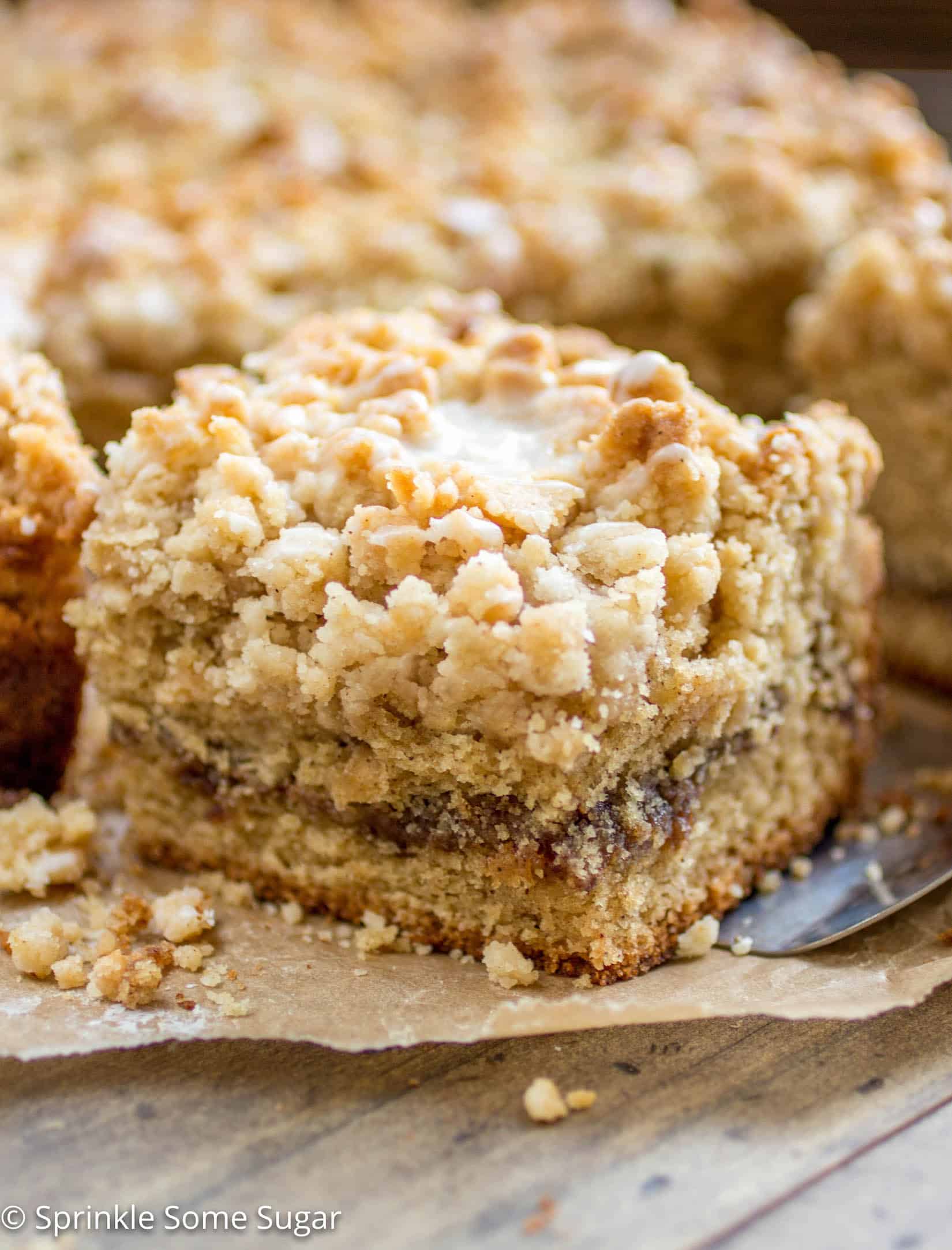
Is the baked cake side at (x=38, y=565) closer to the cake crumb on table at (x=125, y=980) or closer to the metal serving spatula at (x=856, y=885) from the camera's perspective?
the cake crumb on table at (x=125, y=980)

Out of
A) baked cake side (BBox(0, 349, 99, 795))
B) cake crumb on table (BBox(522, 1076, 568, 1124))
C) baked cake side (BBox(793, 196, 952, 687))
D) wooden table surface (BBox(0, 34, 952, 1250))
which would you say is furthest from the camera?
baked cake side (BBox(793, 196, 952, 687))

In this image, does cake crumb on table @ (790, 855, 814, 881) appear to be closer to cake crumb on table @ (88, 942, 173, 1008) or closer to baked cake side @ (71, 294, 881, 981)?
baked cake side @ (71, 294, 881, 981)

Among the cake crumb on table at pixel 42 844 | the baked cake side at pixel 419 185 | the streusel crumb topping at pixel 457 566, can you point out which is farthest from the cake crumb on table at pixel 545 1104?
the baked cake side at pixel 419 185

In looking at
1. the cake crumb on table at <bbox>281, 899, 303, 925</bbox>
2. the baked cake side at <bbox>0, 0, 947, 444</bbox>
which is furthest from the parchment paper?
the baked cake side at <bbox>0, 0, 947, 444</bbox>

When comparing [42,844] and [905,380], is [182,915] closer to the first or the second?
[42,844]

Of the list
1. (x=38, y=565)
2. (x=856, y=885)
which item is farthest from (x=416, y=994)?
(x=38, y=565)
